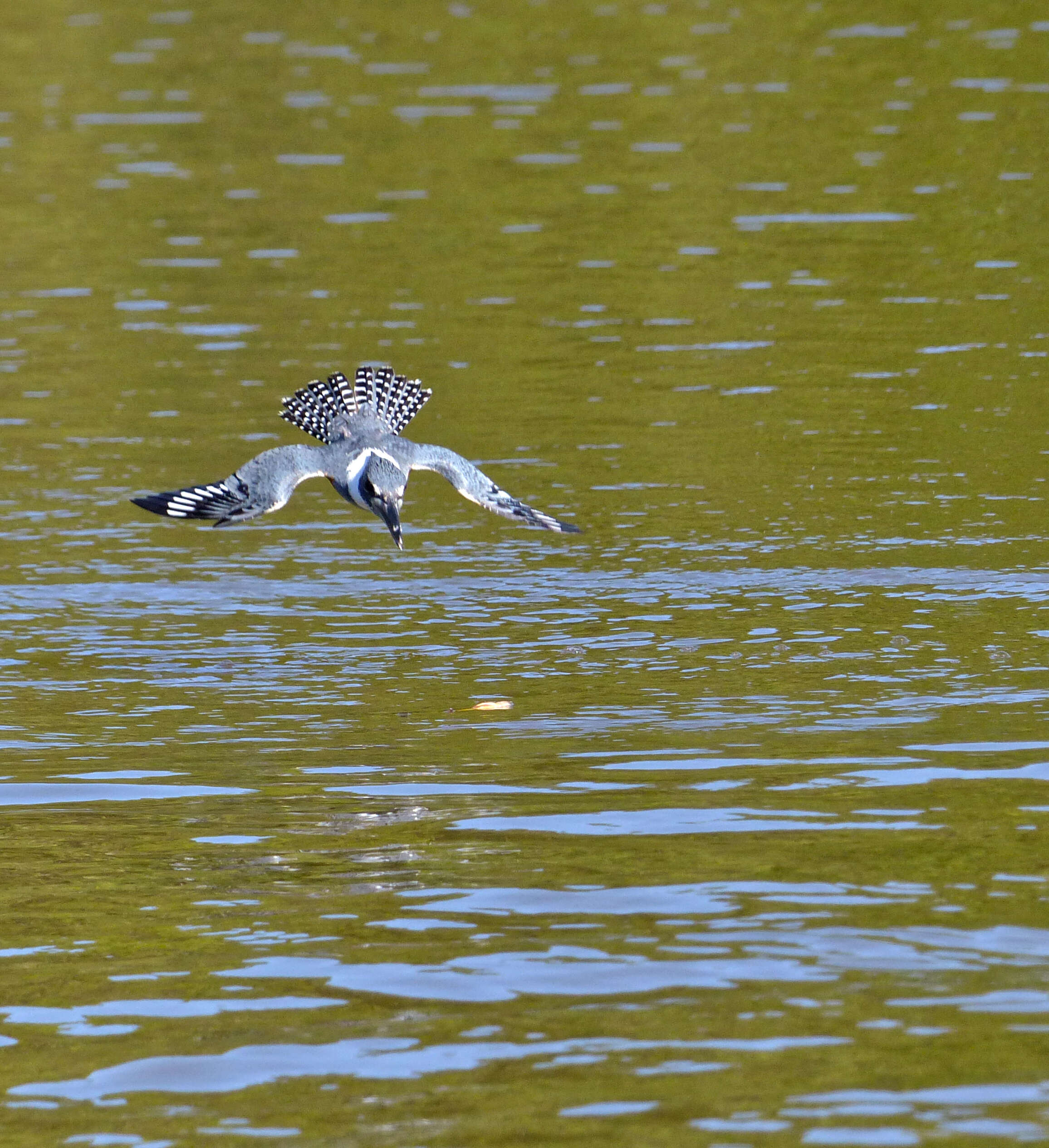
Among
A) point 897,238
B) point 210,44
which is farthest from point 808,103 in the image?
point 210,44

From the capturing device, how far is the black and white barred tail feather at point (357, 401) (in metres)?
11.4

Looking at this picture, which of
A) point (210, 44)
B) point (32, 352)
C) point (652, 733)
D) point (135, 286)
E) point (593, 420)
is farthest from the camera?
point (210, 44)

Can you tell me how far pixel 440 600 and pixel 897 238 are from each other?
353 inches

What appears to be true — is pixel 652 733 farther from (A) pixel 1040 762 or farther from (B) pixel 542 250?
(B) pixel 542 250

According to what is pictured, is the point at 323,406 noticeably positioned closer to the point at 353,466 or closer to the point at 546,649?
the point at 353,466

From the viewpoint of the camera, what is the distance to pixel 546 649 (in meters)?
10.1

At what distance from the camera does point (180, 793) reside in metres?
8.23

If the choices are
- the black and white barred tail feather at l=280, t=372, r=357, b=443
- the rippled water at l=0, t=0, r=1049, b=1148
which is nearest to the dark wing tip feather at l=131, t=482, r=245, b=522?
the rippled water at l=0, t=0, r=1049, b=1148

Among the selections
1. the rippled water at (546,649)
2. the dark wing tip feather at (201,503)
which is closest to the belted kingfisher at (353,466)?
the dark wing tip feather at (201,503)

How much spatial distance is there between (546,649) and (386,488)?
3.38 ft

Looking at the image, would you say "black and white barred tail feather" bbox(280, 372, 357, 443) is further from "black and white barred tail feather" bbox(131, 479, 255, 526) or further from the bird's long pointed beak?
"black and white barred tail feather" bbox(131, 479, 255, 526)

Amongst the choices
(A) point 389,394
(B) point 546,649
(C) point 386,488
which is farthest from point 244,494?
(A) point 389,394

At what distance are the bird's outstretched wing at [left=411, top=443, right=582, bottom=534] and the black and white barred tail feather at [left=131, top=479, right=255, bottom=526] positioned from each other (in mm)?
899

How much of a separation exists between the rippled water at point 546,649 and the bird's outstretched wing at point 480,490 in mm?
632
